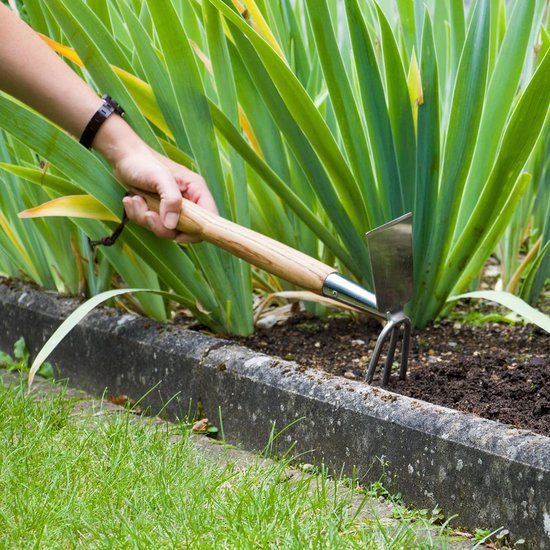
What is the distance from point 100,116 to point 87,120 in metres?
0.03

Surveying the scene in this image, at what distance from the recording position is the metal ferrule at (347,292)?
5.95 ft

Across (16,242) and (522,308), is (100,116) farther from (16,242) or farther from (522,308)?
(522,308)

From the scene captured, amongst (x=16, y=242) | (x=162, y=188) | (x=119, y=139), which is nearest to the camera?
(x=162, y=188)

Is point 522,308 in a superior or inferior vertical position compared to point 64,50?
inferior

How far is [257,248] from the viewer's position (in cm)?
Result: 190

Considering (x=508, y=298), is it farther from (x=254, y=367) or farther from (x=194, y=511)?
(x=194, y=511)

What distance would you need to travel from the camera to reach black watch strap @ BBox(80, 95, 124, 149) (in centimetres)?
210

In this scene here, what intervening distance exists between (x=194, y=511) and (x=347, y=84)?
1.01m

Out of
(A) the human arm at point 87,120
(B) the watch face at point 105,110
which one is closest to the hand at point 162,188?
(A) the human arm at point 87,120

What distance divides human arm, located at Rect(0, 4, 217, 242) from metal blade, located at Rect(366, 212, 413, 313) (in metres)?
0.45

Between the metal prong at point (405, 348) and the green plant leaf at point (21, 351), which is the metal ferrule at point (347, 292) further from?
the green plant leaf at point (21, 351)

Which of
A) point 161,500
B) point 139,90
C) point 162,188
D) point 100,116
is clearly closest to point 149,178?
point 162,188

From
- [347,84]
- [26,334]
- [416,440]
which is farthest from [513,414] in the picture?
[26,334]

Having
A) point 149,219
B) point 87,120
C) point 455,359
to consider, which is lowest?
point 455,359
